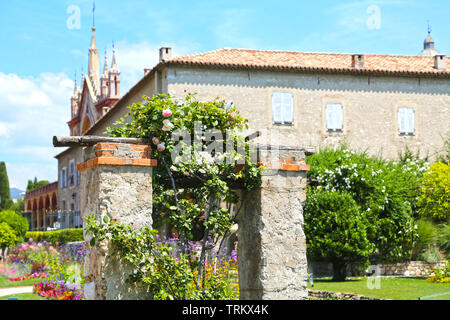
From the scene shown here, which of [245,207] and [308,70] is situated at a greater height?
[308,70]

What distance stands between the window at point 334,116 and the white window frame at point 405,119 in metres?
2.73

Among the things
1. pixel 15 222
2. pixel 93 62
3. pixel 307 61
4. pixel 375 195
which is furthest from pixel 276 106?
pixel 93 62

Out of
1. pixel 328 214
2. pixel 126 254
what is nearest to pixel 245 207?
pixel 126 254

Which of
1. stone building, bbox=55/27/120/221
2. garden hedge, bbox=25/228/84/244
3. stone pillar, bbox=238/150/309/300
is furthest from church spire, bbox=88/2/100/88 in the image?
stone pillar, bbox=238/150/309/300

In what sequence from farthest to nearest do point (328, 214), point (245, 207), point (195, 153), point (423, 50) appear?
point (423, 50) → point (328, 214) → point (245, 207) → point (195, 153)

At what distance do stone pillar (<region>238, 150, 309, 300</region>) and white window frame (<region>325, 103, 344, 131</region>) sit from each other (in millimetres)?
17756

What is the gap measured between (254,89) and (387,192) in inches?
279

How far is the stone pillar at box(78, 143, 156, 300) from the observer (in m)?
5.56

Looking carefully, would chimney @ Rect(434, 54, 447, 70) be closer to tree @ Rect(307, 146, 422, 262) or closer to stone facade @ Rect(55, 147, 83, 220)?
tree @ Rect(307, 146, 422, 262)

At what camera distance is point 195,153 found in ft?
20.2

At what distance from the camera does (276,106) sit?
915 inches

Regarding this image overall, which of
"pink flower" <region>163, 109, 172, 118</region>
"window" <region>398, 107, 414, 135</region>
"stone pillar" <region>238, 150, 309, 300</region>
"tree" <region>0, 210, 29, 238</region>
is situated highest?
"window" <region>398, 107, 414, 135</region>

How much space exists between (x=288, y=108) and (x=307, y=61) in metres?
2.28
